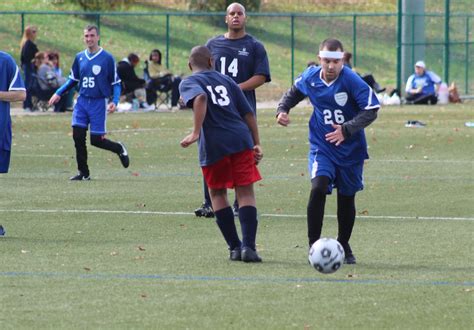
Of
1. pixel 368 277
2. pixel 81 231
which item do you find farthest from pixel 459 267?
pixel 81 231

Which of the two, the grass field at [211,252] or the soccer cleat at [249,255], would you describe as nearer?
the grass field at [211,252]

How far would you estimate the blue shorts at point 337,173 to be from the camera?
1035 centimetres

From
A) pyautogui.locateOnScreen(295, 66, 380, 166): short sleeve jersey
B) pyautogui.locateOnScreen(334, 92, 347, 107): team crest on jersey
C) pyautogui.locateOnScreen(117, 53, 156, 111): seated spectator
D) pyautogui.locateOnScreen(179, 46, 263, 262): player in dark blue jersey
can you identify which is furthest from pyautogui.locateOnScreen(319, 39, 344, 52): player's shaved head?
pyautogui.locateOnScreen(117, 53, 156, 111): seated spectator

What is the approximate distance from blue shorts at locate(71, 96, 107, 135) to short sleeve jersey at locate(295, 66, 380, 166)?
7805 mm

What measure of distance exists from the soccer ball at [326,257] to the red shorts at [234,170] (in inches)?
49.5

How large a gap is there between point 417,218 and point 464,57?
2949 centimetres

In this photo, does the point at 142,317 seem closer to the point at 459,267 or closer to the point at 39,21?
the point at 459,267

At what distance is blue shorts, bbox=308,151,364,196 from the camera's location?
1035cm

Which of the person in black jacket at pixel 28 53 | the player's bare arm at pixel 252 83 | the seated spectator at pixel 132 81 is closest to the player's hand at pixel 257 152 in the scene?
the player's bare arm at pixel 252 83

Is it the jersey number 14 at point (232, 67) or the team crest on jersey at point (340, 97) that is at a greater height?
the jersey number 14 at point (232, 67)

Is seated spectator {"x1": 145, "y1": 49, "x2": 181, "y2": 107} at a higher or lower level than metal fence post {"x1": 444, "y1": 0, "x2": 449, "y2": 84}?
lower

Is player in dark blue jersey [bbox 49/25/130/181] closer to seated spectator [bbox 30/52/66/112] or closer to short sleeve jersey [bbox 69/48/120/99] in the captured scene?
short sleeve jersey [bbox 69/48/120/99]

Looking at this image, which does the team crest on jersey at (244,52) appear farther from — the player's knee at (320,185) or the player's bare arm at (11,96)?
the player's knee at (320,185)

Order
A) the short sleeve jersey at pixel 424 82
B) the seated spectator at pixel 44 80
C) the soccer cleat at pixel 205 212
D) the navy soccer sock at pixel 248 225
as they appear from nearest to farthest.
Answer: the navy soccer sock at pixel 248 225 < the soccer cleat at pixel 205 212 < the seated spectator at pixel 44 80 < the short sleeve jersey at pixel 424 82
